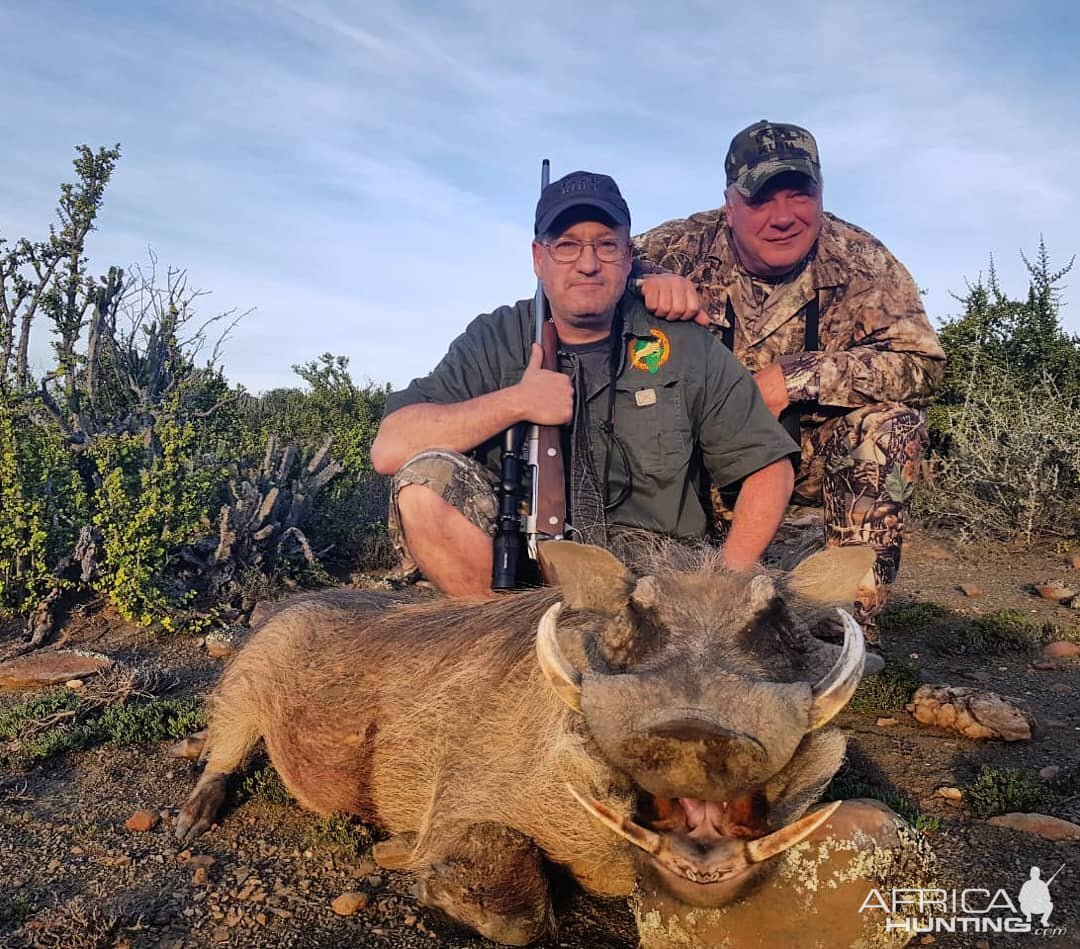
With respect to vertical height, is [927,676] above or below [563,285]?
below

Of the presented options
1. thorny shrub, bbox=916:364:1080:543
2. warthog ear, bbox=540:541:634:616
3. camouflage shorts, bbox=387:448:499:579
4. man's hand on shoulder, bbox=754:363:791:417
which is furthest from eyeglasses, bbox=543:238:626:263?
thorny shrub, bbox=916:364:1080:543

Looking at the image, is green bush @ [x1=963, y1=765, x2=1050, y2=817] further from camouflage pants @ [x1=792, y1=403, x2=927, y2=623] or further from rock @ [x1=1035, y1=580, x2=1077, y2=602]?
rock @ [x1=1035, y1=580, x2=1077, y2=602]

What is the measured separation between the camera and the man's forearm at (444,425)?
359 cm

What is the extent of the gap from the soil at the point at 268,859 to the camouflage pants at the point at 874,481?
29.1 inches

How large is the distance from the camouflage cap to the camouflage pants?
1.17 meters

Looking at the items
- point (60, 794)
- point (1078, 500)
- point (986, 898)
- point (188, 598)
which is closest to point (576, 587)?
point (986, 898)

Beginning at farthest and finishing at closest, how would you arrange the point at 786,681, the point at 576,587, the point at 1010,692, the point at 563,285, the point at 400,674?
1. the point at 1010,692
2. the point at 563,285
3. the point at 400,674
4. the point at 576,587
5. the point at 786,681

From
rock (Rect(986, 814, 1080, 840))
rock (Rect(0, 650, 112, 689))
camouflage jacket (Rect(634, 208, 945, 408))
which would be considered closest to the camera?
rock (Rect(986, 814, 1080, 840))

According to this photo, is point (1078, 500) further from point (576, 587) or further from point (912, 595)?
point (576, 587)

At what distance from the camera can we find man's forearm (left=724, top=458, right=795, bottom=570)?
3635 millimetres

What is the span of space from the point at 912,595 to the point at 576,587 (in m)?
4.73

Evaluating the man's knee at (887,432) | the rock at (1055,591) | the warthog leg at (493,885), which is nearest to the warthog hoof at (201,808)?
the warthog leg at (493,885)

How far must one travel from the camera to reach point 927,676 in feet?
14.5

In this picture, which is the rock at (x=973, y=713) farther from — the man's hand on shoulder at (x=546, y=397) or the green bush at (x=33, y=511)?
the green bush at (x=33, y=511)
